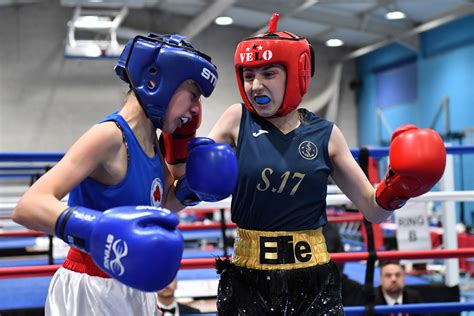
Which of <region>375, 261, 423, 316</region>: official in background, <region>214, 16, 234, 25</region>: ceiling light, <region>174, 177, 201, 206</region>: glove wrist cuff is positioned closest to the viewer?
<region>174, 177, 201, 206</region>: glove wrist cuff

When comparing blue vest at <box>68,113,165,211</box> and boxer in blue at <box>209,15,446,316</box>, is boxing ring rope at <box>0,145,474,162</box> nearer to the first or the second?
boxer in blue at <box>209,15,446,316</box>

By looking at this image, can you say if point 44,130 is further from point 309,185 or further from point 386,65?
point 309,185

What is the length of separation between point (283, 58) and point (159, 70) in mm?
476

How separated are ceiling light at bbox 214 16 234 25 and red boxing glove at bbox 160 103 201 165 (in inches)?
409

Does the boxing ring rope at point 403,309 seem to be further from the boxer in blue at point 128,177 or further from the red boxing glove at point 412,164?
the boxer in blue at point 128,177

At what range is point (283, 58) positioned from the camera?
5.83 ft

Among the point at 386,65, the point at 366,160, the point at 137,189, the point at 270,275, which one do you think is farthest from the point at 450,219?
the point at 386,65

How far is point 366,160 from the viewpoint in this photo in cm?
249

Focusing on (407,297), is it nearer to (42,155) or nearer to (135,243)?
(42,155)

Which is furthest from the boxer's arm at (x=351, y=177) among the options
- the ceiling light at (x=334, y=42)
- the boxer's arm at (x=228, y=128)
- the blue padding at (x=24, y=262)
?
the ceiling light at (x=334, y=42)

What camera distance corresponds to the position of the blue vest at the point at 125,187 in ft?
4.66

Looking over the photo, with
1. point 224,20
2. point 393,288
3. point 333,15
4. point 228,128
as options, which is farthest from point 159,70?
point 224,20

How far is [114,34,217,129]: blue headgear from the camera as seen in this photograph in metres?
1.42

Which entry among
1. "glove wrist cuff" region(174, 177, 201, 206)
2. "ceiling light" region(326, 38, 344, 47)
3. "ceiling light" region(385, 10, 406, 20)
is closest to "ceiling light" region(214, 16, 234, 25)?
"ceiling light" region(326, 38, 344, 47)
